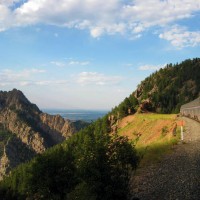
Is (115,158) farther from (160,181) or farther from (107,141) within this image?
(160,181)

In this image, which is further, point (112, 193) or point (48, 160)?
point (48, 160)

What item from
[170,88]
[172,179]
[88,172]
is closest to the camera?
[88,172]

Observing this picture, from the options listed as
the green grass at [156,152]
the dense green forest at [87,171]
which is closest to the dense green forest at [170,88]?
the green grass at [156,152]

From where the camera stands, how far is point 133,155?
19531mm

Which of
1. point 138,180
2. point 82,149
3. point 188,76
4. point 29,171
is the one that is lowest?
point 138,180

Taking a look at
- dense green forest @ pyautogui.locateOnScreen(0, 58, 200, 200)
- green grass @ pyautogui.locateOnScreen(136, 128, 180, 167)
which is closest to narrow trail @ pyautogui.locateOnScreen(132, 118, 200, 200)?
green grass @ pyautogui.locateOnScreen(136, 128, 180, 167)

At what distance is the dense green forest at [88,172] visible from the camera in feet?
58.2

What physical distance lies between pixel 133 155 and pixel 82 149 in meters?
3.02

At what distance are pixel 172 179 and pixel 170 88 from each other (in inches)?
5381

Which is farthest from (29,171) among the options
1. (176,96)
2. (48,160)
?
(176,96)

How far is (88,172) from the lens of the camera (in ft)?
58.7

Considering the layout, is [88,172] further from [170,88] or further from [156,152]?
[170,88]

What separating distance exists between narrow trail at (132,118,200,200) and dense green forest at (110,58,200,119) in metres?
74.0

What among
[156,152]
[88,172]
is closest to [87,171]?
[88,172]
